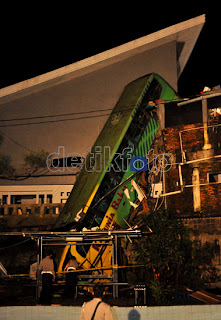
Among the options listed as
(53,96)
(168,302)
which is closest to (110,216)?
(168,302)

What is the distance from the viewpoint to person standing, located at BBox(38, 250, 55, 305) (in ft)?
47.9

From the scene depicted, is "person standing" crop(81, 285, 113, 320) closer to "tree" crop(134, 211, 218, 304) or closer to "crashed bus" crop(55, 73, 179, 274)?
"tree" crop(134, 211, 218, 304)

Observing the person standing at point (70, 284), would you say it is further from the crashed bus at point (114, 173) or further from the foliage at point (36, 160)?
the foliage at point (36, 160)

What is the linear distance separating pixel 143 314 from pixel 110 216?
8.50m

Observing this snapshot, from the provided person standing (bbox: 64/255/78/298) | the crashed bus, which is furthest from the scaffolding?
the crashed bus

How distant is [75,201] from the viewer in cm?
1997

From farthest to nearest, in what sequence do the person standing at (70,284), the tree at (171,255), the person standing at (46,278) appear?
the tree at (171,255) → the person standing at (70,284) → the person standing at (46,278)

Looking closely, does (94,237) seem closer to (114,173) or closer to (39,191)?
(114,173)

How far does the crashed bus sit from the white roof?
263cm

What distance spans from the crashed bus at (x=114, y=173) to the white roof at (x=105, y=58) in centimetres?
263

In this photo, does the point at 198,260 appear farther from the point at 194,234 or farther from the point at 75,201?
the point at 75,201

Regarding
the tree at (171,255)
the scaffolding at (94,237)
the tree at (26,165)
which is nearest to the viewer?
the scaffolding at (94,237)

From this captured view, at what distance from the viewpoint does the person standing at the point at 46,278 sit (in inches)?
575

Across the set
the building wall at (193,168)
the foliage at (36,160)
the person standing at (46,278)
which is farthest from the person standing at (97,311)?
the foliage at (36,160)
